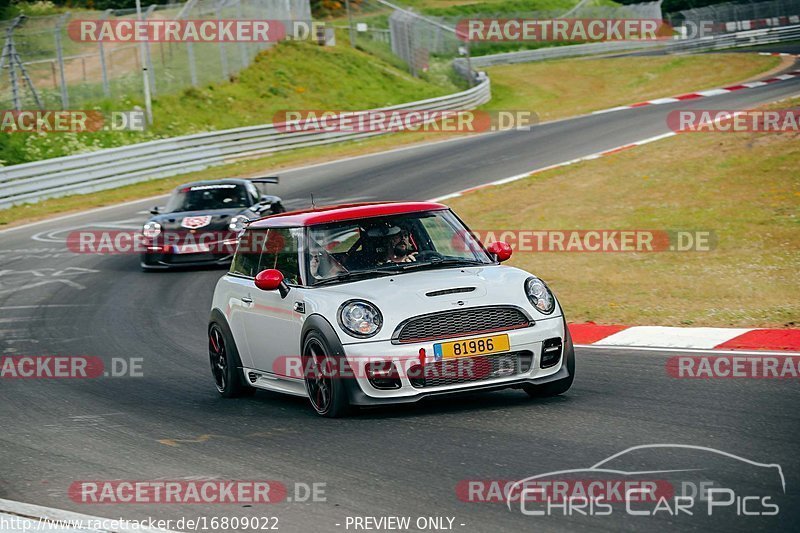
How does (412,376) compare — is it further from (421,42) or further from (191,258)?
(421,42)

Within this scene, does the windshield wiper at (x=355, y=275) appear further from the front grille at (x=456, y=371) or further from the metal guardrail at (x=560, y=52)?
the metal guardrail at (x=560, y=52)

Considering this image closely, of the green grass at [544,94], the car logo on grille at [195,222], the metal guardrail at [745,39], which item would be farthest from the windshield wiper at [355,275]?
the metal guardrail at [745,39]

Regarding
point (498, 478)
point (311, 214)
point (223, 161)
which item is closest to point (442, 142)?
point (223, 161)

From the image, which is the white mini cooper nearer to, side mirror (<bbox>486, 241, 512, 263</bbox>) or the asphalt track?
side mirror (<bbox>486, 241, 512, 263</bbox>)

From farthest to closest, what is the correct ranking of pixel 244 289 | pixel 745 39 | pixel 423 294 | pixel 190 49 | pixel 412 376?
pixel 745 39 < pixel 190 49 < pixel 244 289 < pixel 423 294 < pixel 412 376

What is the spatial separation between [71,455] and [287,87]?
36216mm

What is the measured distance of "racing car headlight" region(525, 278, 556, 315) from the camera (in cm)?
779

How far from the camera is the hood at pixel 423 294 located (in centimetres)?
750

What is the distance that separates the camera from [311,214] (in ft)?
28.7

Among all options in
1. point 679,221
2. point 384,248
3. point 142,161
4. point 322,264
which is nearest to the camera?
point 322,264

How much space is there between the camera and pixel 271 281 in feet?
27.0

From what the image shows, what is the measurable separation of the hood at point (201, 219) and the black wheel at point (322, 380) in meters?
10.1

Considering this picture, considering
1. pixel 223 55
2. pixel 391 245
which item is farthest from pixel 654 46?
pixel 391 245

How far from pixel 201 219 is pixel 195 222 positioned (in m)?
0.10
